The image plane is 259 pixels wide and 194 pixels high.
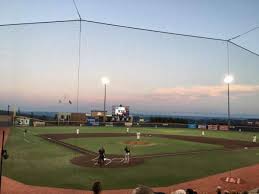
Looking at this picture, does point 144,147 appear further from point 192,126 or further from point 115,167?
point 192,126

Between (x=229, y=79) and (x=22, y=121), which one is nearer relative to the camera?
(x=229, y=79)

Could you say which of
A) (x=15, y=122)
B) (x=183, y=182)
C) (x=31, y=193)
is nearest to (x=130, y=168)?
(x=183, y=182)

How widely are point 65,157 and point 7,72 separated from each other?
9.29 m

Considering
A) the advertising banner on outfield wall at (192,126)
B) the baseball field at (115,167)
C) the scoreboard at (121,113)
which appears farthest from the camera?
the scoreboard at (121,113)

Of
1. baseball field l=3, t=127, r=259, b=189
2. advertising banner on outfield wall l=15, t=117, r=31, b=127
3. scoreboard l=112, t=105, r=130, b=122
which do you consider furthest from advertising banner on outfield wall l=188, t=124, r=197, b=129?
baseball field l=3, t=127, r=259, b=189

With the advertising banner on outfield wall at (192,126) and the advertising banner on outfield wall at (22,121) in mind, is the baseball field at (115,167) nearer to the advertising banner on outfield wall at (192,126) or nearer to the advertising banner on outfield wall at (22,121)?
the advertising banner on outfield wall at (22,121)

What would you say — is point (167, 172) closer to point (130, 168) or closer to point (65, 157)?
point (130, 168)

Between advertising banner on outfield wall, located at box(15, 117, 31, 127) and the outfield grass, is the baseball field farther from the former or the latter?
advertising banner on outfield wall, located at box(15, 117, 31, 127)

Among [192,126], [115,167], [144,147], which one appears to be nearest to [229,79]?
[115,167]

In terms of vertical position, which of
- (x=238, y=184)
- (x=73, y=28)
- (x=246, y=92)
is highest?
(x=73, y=28)

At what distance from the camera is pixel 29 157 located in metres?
19.3

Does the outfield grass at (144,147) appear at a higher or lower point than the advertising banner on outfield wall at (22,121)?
lower

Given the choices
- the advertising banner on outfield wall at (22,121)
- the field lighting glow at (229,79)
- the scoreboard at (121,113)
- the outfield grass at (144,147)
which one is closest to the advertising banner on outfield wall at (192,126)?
the scoreboard at (121,113)

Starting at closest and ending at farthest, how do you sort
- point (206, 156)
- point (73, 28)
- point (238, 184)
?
1. point (73, 28)
2. point (238, 184)
3. point (206, 156)
